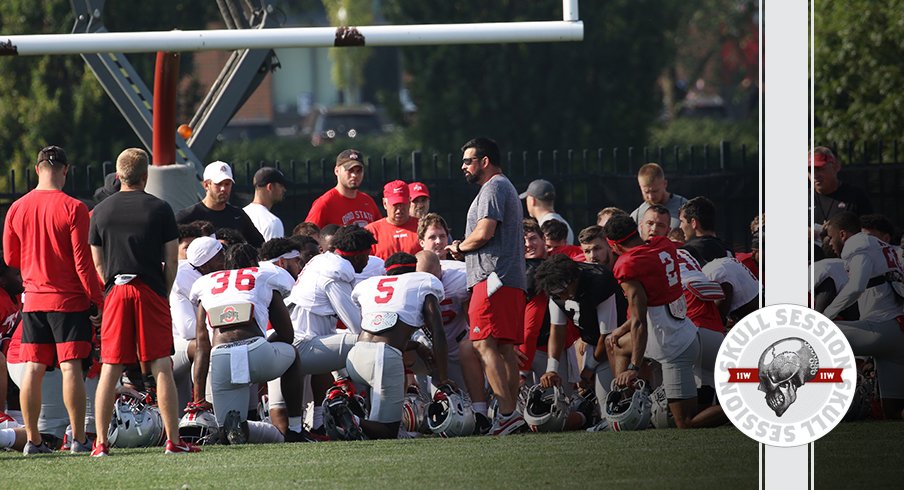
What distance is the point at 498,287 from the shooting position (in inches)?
350

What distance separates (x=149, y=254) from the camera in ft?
26.5

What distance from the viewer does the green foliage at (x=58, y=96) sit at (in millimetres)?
20688

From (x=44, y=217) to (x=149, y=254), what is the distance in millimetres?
676

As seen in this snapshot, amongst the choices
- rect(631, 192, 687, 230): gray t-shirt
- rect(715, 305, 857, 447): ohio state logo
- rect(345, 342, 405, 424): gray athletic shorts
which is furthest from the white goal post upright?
rect(631, 192, 687, 230): gray t-shirt

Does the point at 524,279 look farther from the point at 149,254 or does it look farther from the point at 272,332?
the point at 149,254

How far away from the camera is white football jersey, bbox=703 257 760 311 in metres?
9.40

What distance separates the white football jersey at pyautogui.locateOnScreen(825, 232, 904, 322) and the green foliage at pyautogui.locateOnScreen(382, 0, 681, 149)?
44.4 ft

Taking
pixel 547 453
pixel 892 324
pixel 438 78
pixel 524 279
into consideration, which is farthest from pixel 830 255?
pixel 438 78

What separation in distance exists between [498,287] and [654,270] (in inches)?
36.5

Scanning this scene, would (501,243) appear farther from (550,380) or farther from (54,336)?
(54,336)

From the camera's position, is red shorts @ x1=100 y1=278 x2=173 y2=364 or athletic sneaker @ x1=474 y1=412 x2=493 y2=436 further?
athletic sneaker @ x1=474 y1=412 x2=493 y2=436

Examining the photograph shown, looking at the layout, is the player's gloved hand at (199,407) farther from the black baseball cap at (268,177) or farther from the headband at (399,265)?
the black baseball cap at (268,177)

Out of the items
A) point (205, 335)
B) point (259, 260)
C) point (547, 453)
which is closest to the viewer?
point (547, 453)

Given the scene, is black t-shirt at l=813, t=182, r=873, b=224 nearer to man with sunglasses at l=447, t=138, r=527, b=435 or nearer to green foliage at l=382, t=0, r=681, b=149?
man with sunglasses at l=447, t=138, r=527, b=435
